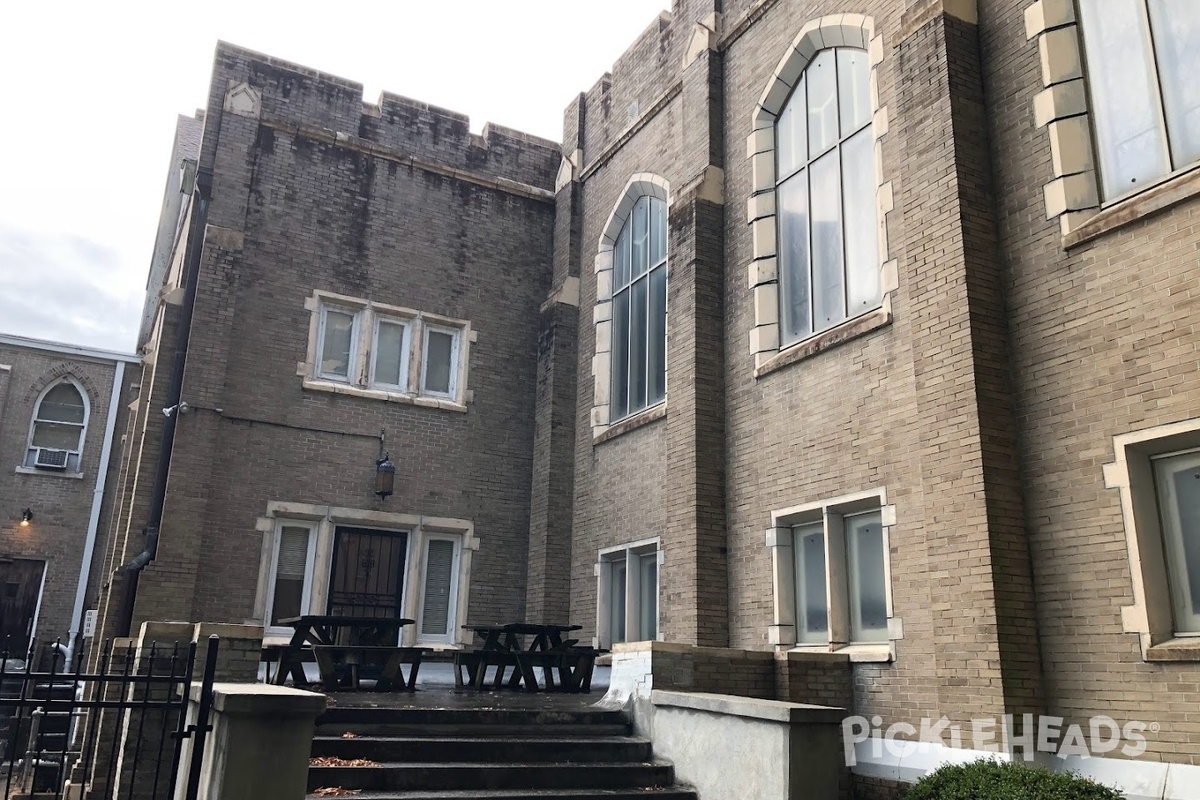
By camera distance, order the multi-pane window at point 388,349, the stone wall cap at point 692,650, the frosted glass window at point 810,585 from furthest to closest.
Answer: the multi-pane window at point 388,349, the frosted glass window at point 810,585, the stone wall cap at point 692,650

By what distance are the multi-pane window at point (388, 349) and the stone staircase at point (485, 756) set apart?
26.3 feet

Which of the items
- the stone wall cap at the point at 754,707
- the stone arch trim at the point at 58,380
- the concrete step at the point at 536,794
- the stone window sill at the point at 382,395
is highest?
the stone arch trim at the point at 58,380

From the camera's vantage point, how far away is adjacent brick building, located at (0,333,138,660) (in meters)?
21.9

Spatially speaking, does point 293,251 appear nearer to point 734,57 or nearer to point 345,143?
point 345,143

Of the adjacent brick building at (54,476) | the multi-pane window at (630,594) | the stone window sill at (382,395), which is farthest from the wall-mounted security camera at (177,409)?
the adjacent brick building at (54,476)

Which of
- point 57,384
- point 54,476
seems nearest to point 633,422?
point 54,476

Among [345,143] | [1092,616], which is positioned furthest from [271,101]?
[1092,616]

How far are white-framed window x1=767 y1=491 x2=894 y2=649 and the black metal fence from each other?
19.2 ft

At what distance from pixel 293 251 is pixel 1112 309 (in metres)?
11.7

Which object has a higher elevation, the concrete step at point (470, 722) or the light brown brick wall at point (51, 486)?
Result: the light brown brick wall at point (51, 486)

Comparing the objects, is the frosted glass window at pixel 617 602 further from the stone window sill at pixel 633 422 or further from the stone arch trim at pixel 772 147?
the stone arch trim at pixel 772 147

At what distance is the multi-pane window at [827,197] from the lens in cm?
1016

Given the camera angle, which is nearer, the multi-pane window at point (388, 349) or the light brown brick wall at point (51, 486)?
the multi-pane window at point (388, 349)

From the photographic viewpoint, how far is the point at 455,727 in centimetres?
782
